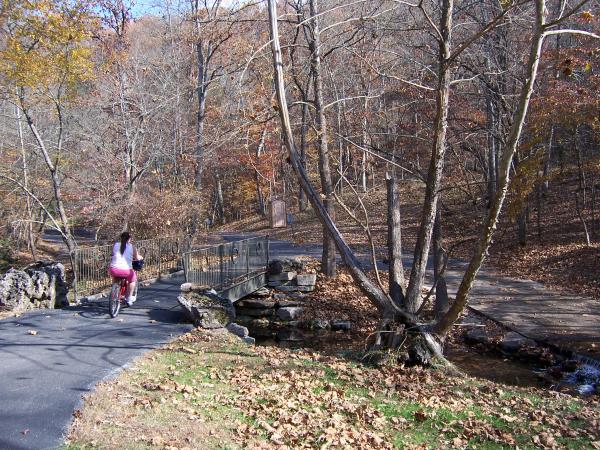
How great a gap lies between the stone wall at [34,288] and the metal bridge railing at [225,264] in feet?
9.71

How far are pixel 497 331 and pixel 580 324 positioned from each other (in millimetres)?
1782

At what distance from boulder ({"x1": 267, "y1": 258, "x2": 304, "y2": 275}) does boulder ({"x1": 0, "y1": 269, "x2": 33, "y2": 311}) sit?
8.47m

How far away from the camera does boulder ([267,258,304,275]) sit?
61.8 feet

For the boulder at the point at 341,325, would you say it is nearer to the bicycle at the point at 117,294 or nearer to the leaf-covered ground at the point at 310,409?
the bicycle at the point at 117,294

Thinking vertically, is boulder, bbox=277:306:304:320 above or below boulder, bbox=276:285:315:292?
below

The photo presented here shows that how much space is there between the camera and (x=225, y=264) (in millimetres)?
15469

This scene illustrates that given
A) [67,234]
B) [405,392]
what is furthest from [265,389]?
[67,234]

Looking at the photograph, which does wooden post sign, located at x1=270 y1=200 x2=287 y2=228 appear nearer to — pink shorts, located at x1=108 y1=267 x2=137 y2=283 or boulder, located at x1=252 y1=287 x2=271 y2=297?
boulder, located at x1=252 y1=287 x2=271 y2=297

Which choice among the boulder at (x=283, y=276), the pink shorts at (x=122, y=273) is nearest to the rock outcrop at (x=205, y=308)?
the pink shorts at (x=122, y=273)

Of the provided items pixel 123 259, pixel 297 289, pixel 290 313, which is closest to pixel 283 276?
pixel 297 289

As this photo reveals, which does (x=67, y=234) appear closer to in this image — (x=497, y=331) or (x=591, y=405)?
(x=497, y=331)

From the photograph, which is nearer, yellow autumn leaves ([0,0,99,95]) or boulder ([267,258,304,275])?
yellow autumn leaves ([0,0,99,95])

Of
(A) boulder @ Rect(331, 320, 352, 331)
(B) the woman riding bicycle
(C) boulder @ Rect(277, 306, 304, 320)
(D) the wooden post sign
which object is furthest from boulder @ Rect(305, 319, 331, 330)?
(D) the wooden post sign

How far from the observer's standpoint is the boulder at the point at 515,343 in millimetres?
11680
